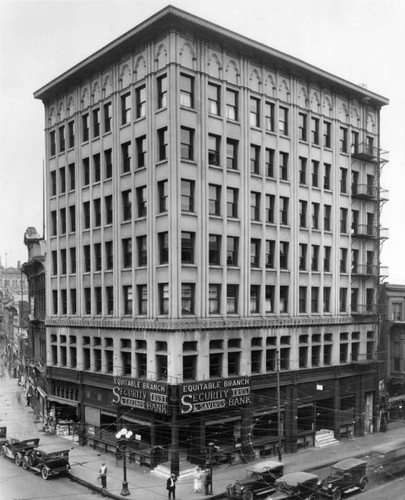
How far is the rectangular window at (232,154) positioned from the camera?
38375 millimetres

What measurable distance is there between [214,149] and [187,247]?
284 inches

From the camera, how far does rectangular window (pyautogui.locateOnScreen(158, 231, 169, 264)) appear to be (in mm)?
35206

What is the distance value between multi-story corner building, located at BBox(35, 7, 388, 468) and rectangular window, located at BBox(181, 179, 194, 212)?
0.10 metres

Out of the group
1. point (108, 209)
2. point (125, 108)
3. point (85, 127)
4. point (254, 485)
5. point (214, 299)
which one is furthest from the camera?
point (85, 127)

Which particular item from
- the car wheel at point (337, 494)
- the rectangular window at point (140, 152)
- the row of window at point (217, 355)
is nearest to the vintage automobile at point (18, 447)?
the row of window at point (217, 355)

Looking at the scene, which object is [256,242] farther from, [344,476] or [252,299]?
[344,476]

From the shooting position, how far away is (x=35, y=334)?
191 ft

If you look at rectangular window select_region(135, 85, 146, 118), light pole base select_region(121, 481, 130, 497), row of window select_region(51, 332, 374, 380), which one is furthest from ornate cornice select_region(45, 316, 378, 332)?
rectangular window select_region(135, 85, 146, 118)

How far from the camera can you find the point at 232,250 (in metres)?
38.3

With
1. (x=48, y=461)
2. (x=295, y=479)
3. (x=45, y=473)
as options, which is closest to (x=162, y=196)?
(x=48, y=461)

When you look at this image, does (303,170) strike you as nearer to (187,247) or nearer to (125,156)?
(187,247)

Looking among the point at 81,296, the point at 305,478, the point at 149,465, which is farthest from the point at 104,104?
the point at 305,478

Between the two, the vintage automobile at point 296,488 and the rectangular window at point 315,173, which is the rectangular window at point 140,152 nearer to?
the rectangular window at point 315,173

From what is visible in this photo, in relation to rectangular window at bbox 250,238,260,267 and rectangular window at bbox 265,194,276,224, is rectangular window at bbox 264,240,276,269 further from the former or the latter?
rectangular window at bbox 265,194,276,224
